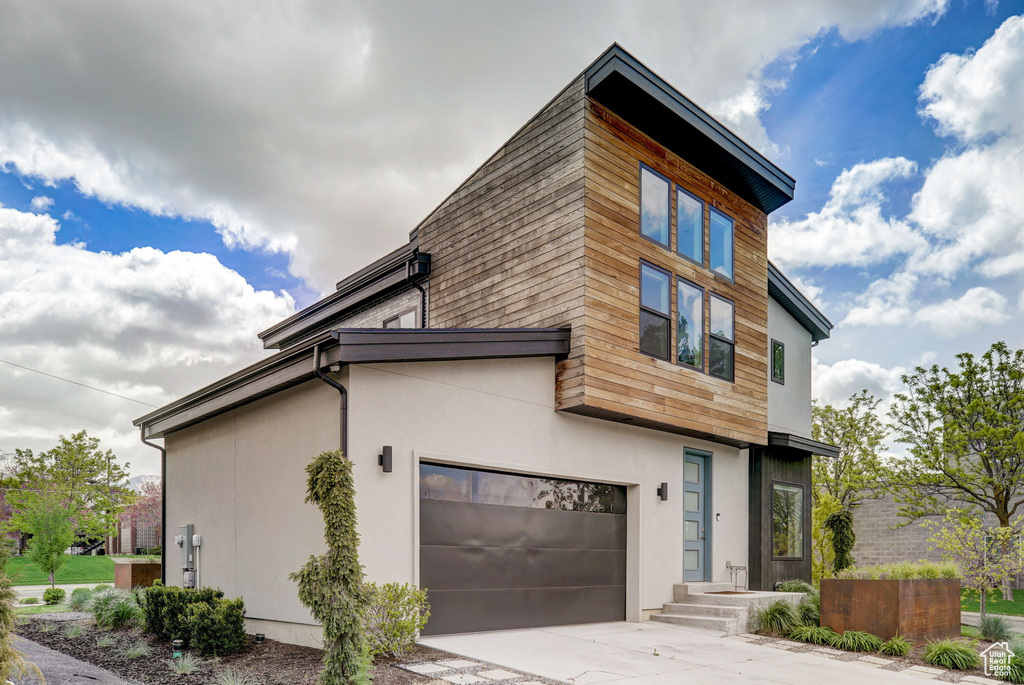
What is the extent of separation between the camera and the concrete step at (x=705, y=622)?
1120 centimetres

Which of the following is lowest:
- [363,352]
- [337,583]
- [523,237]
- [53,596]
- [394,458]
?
[53,596]

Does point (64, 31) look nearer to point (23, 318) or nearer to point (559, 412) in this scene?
point (23, 318)

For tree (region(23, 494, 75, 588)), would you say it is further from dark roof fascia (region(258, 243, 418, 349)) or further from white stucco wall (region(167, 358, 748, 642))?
dark roof fascia (region(258, 243, 418, 349))

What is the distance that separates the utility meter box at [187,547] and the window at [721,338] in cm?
897

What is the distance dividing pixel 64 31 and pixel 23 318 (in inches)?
322

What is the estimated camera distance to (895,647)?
10.0 meters

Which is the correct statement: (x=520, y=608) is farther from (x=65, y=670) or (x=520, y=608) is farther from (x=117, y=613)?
(x=117, y=613)

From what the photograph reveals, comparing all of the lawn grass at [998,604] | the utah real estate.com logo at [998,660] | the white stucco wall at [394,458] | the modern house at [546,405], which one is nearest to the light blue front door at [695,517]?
the modern house at [546,405]

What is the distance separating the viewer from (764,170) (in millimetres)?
13789

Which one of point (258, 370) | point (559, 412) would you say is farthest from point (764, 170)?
point (258, 370)

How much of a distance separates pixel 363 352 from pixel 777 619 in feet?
24.8

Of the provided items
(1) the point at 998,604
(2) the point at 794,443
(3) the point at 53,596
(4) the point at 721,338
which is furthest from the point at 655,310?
(1) the point at 998,604

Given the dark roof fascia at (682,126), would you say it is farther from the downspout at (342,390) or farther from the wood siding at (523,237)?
the downspout at (342,390)

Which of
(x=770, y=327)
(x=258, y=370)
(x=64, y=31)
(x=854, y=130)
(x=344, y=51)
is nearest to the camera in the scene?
(x=258, y=370)
